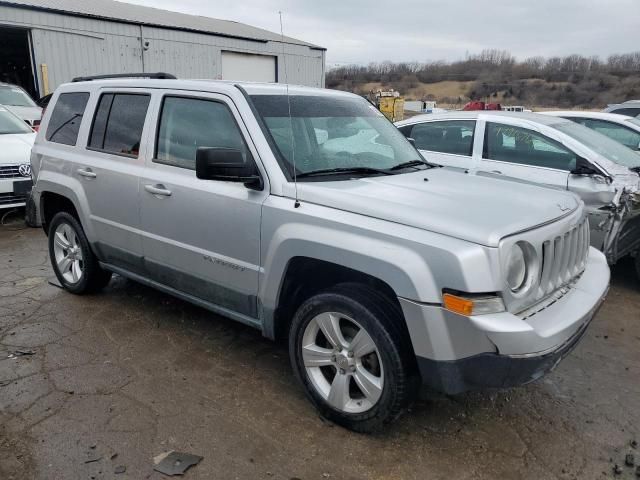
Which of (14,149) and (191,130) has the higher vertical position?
(191,130)

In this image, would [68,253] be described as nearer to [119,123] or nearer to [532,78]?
[119,123]

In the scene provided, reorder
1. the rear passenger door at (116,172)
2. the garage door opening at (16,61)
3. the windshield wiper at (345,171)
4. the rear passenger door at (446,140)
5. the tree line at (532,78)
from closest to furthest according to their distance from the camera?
the windshield wiper at (345,171), the rear passenger door at (116,172), the rear passenger door at (446,140), the garage door opening at (16,61), the tree line at (532,78)

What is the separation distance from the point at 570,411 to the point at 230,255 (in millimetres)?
2284

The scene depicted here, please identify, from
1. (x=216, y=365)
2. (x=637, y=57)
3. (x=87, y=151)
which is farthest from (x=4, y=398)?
(x=637, y=57)

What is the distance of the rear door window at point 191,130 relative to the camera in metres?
3.40

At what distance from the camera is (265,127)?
324cm

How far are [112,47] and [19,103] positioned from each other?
6.63m

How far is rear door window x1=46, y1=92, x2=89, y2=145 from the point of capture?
4488 millimetres

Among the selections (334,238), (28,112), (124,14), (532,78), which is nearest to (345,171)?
(334,238)

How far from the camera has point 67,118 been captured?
15.2 ft

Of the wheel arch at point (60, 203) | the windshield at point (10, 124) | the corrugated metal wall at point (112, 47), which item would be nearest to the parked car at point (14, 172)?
the windshield at point (10, 124)

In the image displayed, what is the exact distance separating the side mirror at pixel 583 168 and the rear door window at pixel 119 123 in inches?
158

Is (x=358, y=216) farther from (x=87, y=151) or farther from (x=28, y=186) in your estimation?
(x=28, y=186)

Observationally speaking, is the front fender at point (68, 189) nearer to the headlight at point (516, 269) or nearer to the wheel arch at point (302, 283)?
the wheel arch at point (302, 283)
